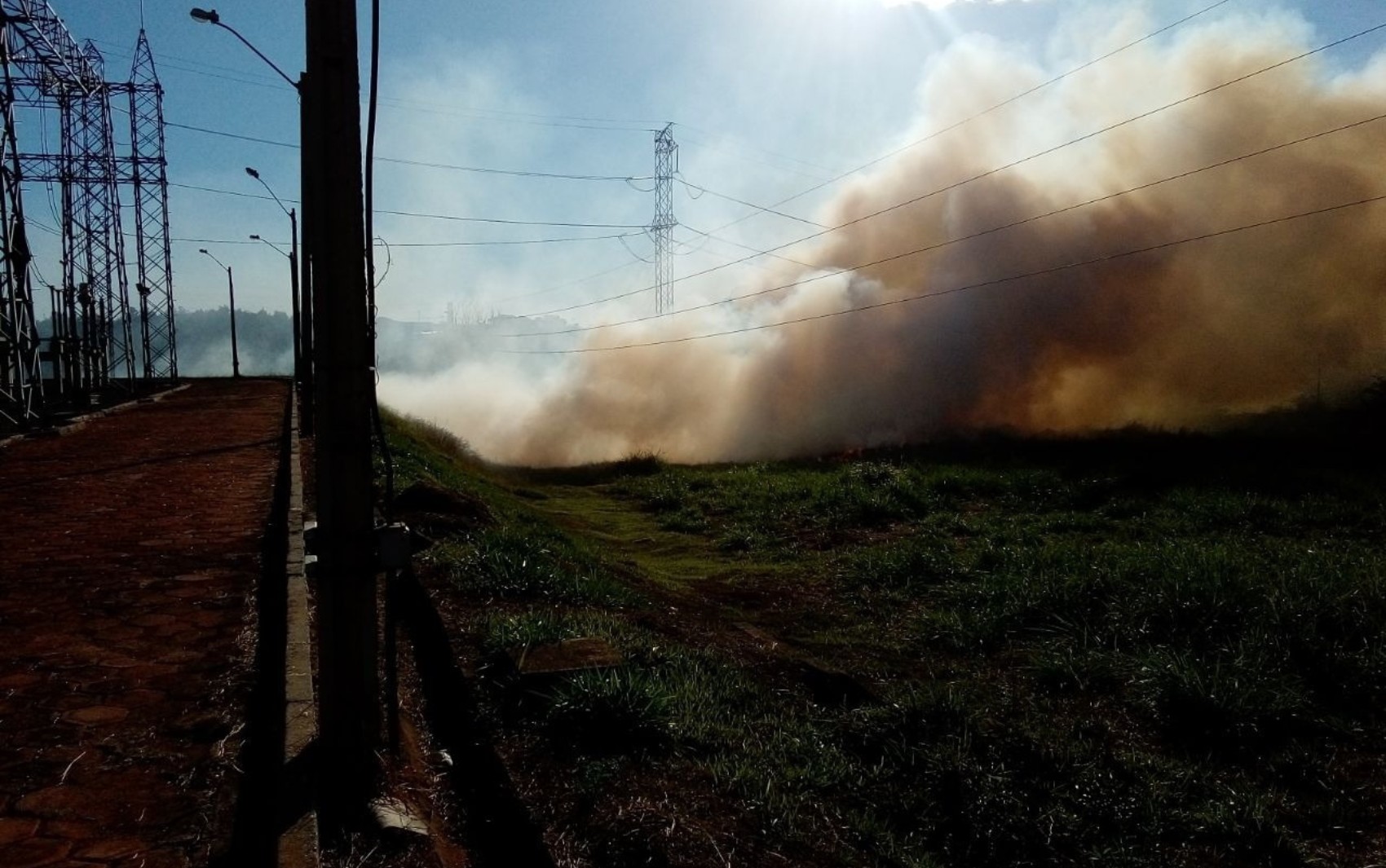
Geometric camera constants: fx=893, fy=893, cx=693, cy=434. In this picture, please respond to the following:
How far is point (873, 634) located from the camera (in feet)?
29.6

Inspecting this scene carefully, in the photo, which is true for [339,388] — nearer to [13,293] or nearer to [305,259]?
[305,259]

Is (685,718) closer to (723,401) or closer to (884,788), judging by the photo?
(884,788)

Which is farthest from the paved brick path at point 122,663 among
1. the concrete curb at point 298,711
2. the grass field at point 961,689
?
the grass field at point 961,689

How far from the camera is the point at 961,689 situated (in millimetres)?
6516

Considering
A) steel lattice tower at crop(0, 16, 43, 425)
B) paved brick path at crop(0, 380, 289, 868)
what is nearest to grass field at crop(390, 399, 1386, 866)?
paved brick path at crop(0, 380, 289, 868)

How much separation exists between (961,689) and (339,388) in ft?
16.1

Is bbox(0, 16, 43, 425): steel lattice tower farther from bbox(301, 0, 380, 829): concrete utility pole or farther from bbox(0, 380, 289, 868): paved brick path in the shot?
bbox(301, 0, 380, 829): concrete utility pole

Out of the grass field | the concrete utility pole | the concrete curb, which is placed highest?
the concrete utility pole

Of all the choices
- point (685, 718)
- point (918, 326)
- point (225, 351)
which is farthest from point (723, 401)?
point (225, 351)

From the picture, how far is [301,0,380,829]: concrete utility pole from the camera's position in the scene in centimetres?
366

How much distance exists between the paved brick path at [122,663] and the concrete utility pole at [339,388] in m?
0.62

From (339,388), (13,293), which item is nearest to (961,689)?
(339,388)

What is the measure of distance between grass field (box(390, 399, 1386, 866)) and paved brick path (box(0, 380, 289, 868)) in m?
1.43

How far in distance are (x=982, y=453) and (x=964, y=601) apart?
50.5 feet
